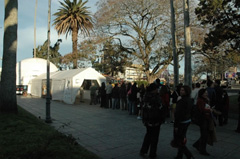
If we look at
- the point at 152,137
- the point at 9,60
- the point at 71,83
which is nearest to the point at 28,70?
the point at 71,83

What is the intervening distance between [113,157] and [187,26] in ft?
25.9

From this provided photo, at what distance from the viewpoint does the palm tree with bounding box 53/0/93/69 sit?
31062 mm

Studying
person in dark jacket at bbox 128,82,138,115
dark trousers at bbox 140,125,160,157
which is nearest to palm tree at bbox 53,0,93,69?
person in dark jacket at bbox 128,82,138,115

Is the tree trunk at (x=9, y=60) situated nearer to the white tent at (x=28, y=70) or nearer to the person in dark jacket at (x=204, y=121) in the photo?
the person in dark jacket at (x=204, y=121)

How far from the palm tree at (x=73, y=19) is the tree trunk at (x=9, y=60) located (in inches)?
852

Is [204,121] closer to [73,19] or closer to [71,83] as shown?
[71,83]

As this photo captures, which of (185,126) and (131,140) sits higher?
(185,126)

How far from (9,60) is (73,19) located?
23.8 metres

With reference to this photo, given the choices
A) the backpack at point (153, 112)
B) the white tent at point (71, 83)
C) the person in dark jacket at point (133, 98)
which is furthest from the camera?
the white tent at point (71, 83)

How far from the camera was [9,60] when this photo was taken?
8.70 m

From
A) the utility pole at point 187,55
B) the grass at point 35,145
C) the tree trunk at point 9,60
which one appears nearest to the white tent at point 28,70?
the tree trunk at point 9,60

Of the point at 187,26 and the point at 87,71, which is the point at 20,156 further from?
the point at 87,71

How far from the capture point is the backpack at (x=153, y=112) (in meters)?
4.46

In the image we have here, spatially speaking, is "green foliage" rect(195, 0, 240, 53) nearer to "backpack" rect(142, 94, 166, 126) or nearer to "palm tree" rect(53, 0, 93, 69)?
"backpack" rect(142, 94, 166, 126)
